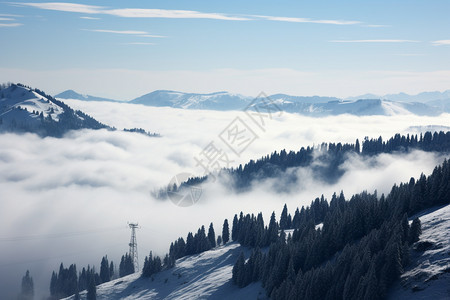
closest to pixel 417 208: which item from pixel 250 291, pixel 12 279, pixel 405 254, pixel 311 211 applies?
pixel 405 254

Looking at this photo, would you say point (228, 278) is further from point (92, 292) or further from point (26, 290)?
point (26, 290)

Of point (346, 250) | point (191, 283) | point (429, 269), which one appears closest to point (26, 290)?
point (191, 283)

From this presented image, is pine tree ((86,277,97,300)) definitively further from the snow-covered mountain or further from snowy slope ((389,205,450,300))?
snowy slope ((389,205,450,300))

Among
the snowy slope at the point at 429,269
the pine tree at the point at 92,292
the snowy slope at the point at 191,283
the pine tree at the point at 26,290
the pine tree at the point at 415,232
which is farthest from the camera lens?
the pine tree at the point at 26,290

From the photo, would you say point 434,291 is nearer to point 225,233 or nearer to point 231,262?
point 231,262

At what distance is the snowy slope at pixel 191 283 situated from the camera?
105m

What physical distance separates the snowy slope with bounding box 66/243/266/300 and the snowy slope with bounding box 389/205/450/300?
39.4 meters

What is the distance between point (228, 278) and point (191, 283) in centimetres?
1306

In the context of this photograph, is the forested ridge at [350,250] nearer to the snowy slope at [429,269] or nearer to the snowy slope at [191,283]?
the snowy slope at [429,269]

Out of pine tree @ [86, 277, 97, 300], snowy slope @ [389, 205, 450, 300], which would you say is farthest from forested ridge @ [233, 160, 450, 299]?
pine tree @ [86, 277, 97, 300]

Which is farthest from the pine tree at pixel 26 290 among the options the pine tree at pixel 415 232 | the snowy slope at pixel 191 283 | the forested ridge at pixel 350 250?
the pine tree at pixel 415 232

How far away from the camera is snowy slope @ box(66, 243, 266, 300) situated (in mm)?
104938

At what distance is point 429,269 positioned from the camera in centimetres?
6194

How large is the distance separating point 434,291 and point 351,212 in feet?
117
